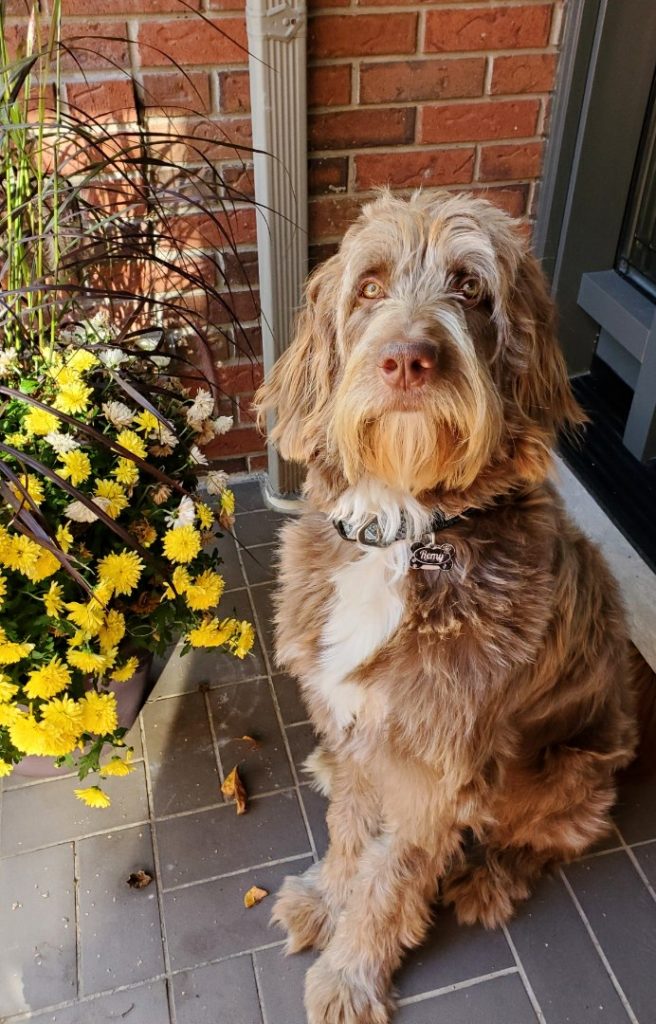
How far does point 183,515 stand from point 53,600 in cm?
33

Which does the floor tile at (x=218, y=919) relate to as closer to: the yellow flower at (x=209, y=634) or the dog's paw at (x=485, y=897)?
the dog's paw at (x=485, y=897)

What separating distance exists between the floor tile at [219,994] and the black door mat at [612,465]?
158cm

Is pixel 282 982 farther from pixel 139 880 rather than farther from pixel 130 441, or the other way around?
pixel 130 441

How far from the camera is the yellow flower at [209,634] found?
2.04m

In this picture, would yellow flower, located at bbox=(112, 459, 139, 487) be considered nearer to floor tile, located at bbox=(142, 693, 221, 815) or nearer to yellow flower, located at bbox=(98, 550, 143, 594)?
yellow flower, located at bbox=(98, 550, 143, 594)

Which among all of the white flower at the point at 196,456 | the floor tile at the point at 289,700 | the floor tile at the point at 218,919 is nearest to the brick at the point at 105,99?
the white flower at the point at 196,456

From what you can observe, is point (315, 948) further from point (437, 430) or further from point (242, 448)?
point (242, 448)

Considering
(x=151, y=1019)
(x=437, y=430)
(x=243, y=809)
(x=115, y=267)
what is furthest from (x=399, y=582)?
(x=115, y=267)

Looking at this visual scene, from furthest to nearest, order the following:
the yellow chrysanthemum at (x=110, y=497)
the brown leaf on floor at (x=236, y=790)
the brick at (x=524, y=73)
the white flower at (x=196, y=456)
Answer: the brick at (x=524, y=73), the brown leaf on floor at (x=236, y=790), the white flower at (x=196, y=456), the yellow chrysanthemum at (x=110, y=497)

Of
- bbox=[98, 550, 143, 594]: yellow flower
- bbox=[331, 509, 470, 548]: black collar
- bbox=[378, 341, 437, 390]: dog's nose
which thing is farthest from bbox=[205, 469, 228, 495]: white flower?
bbox=[378, 341, 437, 390]: dog's nose

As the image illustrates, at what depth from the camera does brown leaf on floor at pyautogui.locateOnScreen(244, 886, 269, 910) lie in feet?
6.54

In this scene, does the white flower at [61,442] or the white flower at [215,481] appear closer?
the white flower at [61,442]

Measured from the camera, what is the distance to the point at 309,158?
2516mm

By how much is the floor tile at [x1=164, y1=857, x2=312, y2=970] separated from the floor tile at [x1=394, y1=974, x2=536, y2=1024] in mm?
344
